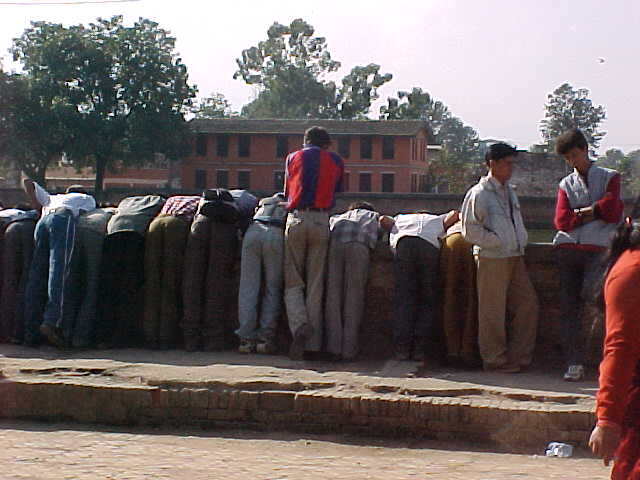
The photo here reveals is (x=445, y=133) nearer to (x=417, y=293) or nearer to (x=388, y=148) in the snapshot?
(x=388, y=148)

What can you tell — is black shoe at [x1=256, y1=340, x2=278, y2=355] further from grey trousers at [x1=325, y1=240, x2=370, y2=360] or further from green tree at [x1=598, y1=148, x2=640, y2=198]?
green tree at [x1=598, y1=148, x2=640, y2=198]

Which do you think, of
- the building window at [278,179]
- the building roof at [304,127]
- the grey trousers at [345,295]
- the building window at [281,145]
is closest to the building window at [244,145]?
the building roof at [304,127]

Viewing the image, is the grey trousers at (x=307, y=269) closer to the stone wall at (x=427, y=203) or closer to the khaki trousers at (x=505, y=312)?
the khaki trousers at (x=505, y=312)

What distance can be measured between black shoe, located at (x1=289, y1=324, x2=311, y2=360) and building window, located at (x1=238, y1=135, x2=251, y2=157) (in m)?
62.8

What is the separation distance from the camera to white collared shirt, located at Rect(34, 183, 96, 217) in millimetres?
9484

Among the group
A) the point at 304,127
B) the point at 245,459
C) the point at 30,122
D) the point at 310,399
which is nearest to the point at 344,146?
the point at 304,127

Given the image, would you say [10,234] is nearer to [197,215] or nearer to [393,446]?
[197,215]

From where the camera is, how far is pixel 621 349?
3516 millimetres

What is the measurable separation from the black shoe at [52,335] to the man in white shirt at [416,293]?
292cm

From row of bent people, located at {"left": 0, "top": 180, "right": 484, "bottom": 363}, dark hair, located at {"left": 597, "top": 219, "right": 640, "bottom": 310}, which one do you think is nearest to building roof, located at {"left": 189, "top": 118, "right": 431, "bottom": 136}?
row of bent people, located at {"left": 0, "top": 180, "right": 484, "bottom": 363}

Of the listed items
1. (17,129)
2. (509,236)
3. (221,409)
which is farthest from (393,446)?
(17,129)

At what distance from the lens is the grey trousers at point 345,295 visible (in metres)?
8.63

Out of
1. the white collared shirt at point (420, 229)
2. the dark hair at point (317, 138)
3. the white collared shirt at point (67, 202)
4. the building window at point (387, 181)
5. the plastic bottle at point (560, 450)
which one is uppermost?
the building window at point (387, 181)

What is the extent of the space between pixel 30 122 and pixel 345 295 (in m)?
60.8
